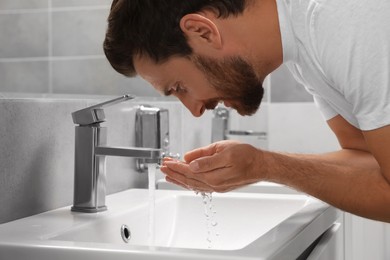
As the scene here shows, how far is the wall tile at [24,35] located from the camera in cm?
126

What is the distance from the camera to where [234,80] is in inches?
50.2

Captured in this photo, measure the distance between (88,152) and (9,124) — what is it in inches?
7.0

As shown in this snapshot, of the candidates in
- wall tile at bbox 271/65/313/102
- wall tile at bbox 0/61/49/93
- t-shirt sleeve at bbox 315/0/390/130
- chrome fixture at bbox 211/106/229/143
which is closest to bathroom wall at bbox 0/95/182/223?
wall tile at bbox 0/61/49/93

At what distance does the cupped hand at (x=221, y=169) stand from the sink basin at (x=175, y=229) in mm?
107

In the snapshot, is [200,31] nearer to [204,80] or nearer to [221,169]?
[204,80]

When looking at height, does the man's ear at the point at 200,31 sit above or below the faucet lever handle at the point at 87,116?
above

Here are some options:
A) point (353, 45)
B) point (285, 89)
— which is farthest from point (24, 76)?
point (285, 89)

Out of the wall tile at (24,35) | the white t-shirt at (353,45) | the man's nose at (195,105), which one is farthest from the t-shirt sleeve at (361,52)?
the wall tile at (24,35)

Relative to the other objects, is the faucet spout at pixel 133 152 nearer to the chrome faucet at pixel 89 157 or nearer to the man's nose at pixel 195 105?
the chrome faucet at pixel 89 157

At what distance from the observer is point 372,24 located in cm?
105

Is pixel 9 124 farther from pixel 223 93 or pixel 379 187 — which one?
pixel 379 187

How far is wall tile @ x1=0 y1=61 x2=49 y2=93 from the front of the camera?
49.6 inches

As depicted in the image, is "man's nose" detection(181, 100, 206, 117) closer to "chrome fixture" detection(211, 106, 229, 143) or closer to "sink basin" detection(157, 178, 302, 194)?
"sink basin" detection(157, 178, 302, 194)

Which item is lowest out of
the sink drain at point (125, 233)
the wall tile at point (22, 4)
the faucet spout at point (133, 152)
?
the sink drain at point (125, 233)
